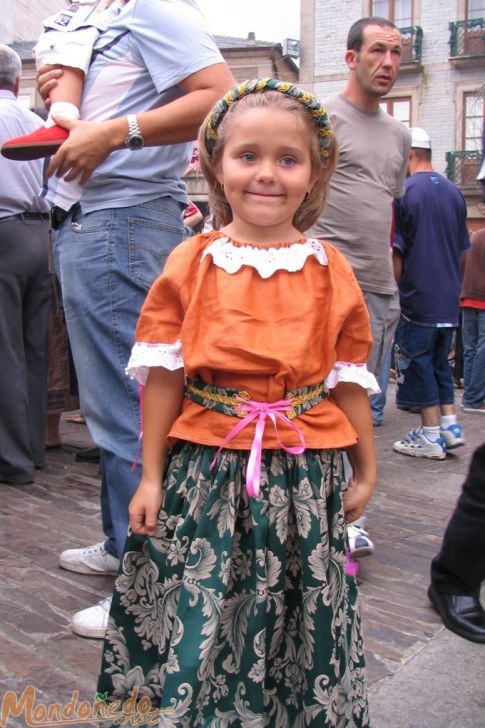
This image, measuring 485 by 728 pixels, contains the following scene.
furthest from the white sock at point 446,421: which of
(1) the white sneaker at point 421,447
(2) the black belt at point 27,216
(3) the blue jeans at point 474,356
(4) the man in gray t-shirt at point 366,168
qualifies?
(2) the black belt at point 27,216

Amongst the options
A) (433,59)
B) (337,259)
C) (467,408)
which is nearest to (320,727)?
(337,259)

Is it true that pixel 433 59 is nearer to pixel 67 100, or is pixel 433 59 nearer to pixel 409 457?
pixel 409 457

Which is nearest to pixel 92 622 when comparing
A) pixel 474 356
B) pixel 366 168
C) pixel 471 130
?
pixel 366 168

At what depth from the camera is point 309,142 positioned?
5.83 feet

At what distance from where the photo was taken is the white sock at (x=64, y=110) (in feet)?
7.41

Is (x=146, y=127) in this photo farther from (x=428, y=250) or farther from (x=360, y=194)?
(x=428, y=250)

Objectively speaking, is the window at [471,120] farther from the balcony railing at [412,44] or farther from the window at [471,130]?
the balcony railing at [412,44]

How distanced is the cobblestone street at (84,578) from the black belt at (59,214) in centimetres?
127

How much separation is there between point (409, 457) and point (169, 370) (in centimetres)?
394

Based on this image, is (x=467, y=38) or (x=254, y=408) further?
(x=467, y=38)

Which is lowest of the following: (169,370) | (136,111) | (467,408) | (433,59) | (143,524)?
(467,408)

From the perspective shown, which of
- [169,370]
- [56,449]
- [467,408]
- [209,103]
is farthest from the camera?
[467,408]

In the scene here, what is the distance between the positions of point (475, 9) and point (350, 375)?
957 inches

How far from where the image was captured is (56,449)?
17.0 feet
